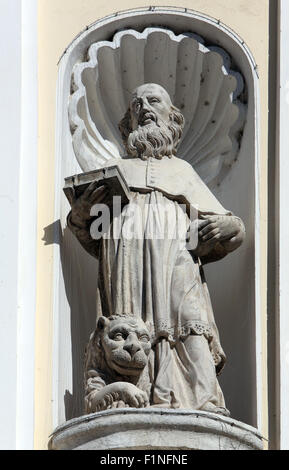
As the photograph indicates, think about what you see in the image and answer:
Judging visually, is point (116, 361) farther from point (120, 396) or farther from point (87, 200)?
point (87, 200)

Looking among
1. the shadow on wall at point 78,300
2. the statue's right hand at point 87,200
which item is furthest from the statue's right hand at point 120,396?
the statue's right hand at point 87,200

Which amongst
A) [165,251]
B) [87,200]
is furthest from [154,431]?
[87,200]

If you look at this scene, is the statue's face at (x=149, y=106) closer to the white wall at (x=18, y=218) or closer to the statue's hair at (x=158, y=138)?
the statue's hair at (x=158, y=138)

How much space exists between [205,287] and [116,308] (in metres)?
0.42

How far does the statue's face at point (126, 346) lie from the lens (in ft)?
28.3

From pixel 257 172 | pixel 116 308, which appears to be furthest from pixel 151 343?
pixel 257 172

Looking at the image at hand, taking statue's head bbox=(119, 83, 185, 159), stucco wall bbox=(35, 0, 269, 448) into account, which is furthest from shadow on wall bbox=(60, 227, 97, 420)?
statue's head bbox=(119, 83, 185, 159)

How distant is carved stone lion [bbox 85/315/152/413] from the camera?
8570 mm

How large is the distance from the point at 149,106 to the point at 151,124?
82 mm

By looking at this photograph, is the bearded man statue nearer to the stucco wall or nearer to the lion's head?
the lion's head

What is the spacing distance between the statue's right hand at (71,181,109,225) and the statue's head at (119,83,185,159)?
16.6 inches
